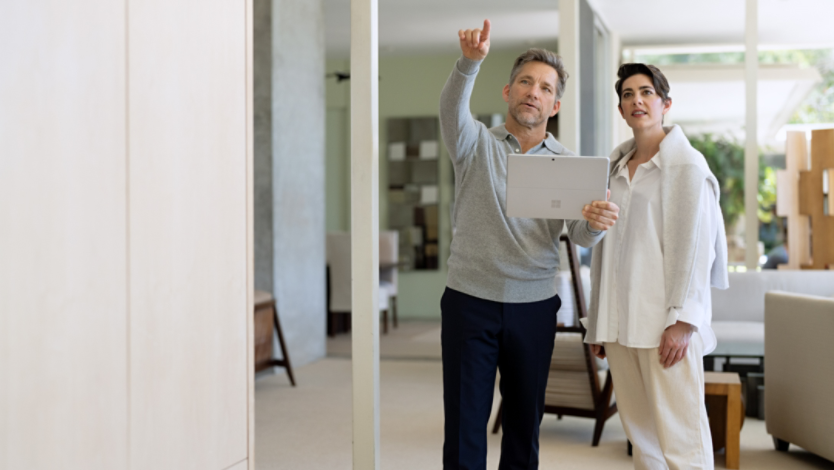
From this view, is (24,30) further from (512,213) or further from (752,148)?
(752,148)

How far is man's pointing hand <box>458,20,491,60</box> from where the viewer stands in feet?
6.72

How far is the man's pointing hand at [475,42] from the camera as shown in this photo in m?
2.05

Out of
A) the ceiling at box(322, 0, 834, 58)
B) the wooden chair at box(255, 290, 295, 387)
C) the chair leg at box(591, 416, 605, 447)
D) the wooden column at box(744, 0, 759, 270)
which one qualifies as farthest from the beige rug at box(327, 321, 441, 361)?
the ceiling at box(322, 0, 834, 58)

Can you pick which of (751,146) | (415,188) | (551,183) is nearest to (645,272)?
(551,183)

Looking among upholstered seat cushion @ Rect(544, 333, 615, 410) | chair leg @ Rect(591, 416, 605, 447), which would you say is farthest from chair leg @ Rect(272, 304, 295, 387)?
chair leg @ Rect(591, 416, 605, 447)

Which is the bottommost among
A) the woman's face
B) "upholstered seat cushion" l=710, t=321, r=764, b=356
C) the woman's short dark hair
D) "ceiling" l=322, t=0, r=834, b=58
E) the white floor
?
the white floor

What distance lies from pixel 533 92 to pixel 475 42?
0.88 ft

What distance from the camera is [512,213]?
6.94 feet

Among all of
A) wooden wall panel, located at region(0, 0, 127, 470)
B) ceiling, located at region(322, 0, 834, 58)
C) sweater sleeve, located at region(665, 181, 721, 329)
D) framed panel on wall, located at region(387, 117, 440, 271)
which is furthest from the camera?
framed panel on wall, located at region(387, 117, 440, 271)

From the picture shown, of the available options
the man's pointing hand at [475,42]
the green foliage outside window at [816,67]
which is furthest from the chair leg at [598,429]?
the green foliage outside window at [816,67]

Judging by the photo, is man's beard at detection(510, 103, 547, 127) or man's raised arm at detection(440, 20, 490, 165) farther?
man's beard at detection(510, 103, 547, 127)

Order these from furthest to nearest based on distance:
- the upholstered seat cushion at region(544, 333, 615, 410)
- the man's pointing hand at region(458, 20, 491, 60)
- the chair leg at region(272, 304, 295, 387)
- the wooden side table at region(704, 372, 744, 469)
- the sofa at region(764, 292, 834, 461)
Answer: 1. the chair leg at region(272, 304, 295, 387)
2. the upholstered seat cushion at region(544, 333, 615, 410)
3. the wooden side table at region(704, 372, 744, 469)
4. the sofa at region(764, 292, 834, 461)
5. the man's pointing hand at region(458, 20, 491, 60)

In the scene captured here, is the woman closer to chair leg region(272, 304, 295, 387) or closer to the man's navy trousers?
the man's navy trousers

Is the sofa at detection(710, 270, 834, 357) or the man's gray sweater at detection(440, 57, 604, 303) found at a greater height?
the man's gray sweater at detection(440, 57, 604, 303)
